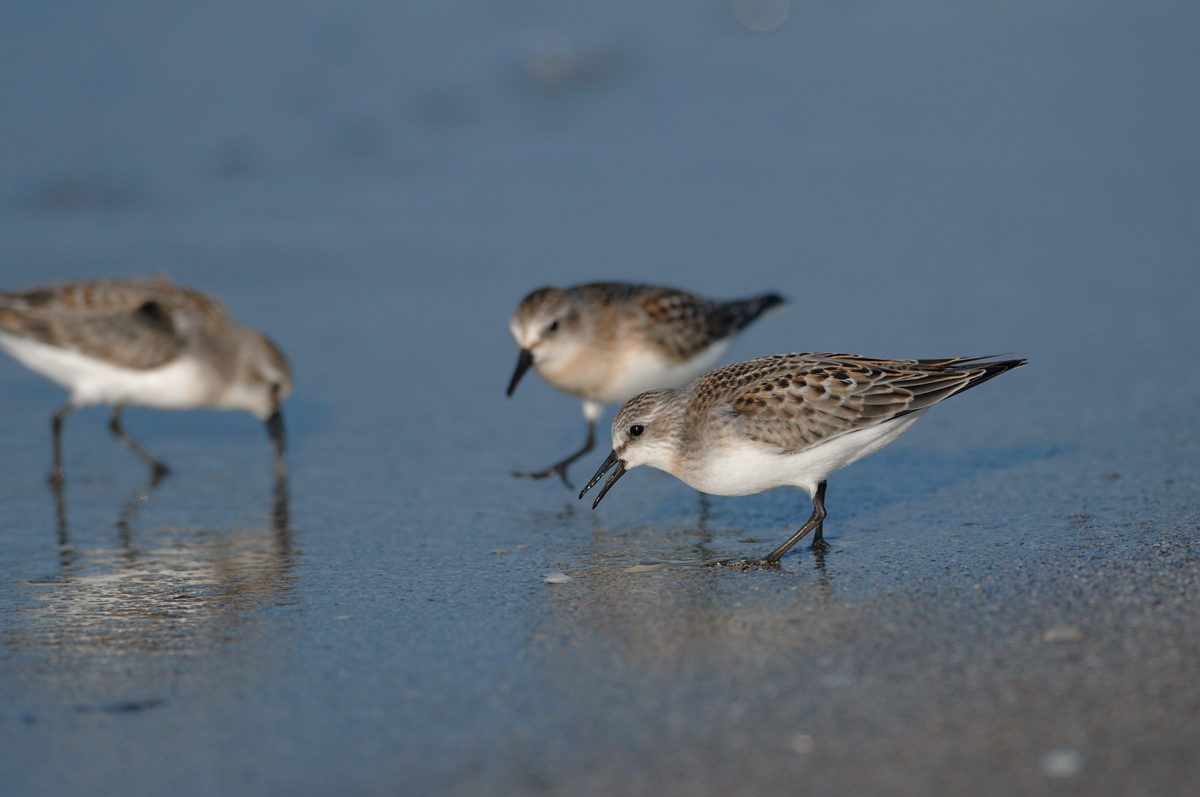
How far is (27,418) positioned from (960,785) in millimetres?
6836

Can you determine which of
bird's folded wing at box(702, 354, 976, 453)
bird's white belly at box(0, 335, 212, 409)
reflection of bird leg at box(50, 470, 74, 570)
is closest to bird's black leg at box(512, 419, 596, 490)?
bird's folded wing at box(702, 354, 976, 453)

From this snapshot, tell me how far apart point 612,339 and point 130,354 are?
3002 millimetres

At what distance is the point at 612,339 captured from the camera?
7.18 meters

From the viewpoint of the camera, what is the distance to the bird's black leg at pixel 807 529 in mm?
5035

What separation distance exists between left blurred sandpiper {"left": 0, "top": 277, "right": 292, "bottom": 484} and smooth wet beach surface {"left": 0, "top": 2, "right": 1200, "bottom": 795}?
1.10 ft

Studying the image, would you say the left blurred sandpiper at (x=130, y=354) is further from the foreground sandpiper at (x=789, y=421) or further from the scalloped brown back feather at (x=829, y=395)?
the scalloped brown back feather at (x=829, y=395)

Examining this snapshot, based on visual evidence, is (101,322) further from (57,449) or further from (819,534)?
(819,534)

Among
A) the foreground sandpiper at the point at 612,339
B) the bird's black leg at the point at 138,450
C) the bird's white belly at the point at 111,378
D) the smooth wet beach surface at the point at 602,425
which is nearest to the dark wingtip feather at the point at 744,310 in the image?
the foreground sandpiper at the point at 612,339

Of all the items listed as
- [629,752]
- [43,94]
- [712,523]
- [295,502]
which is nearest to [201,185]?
[43,94]

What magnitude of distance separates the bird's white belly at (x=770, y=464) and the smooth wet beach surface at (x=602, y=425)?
1.04 feet

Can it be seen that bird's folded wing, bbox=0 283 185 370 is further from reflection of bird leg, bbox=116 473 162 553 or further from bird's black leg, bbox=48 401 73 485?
reflection of bird leg, bbox=116 473 162 553

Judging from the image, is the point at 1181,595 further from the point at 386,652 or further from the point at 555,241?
the point at 555,241

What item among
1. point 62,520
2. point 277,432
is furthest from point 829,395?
point 62,520

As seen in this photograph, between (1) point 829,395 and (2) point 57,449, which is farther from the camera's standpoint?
→ (2) point 57,449
